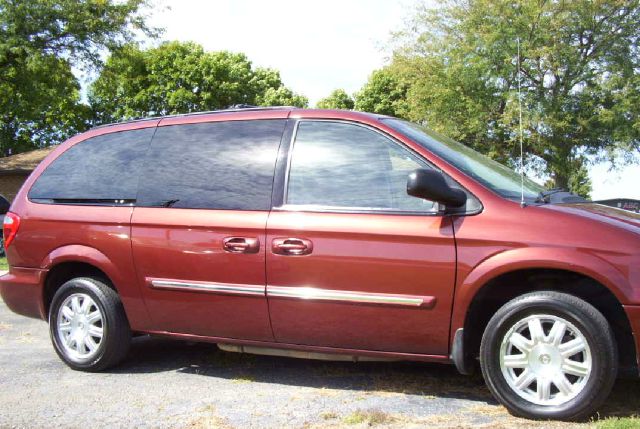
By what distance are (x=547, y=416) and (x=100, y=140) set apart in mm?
3916

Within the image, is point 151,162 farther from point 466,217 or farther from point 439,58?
point 439,58

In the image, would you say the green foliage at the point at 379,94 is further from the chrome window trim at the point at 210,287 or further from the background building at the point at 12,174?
the chrome window trim at the point at 210,287

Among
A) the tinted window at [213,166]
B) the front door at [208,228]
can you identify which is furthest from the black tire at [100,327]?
the tinted window at [213,166]

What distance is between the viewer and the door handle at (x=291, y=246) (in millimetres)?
4402

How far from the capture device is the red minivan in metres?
3.90

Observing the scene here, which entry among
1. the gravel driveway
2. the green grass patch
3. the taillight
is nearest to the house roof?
the taillight

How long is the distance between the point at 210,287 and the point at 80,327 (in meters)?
1.33

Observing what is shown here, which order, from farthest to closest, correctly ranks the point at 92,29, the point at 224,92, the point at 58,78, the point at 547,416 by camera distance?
the point at 224,92 → the point at 58,78 → the point at 92,29 → the point at 547,416

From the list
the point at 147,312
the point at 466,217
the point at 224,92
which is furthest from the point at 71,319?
the point at 224,92

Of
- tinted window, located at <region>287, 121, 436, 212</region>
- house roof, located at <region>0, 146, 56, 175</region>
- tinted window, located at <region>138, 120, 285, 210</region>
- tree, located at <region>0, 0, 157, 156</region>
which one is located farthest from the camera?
house roof, located at <region>0, 146, 56, 175</region>

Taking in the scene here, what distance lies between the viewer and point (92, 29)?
84.6 feet

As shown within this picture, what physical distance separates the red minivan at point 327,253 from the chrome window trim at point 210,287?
14mm

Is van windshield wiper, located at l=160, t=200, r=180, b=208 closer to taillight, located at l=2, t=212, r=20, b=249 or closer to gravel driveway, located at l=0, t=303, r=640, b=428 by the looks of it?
gravel driveway, located at l=0, t=303, r=640, b=428

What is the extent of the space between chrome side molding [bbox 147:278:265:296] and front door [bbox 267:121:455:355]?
117 millimetres
